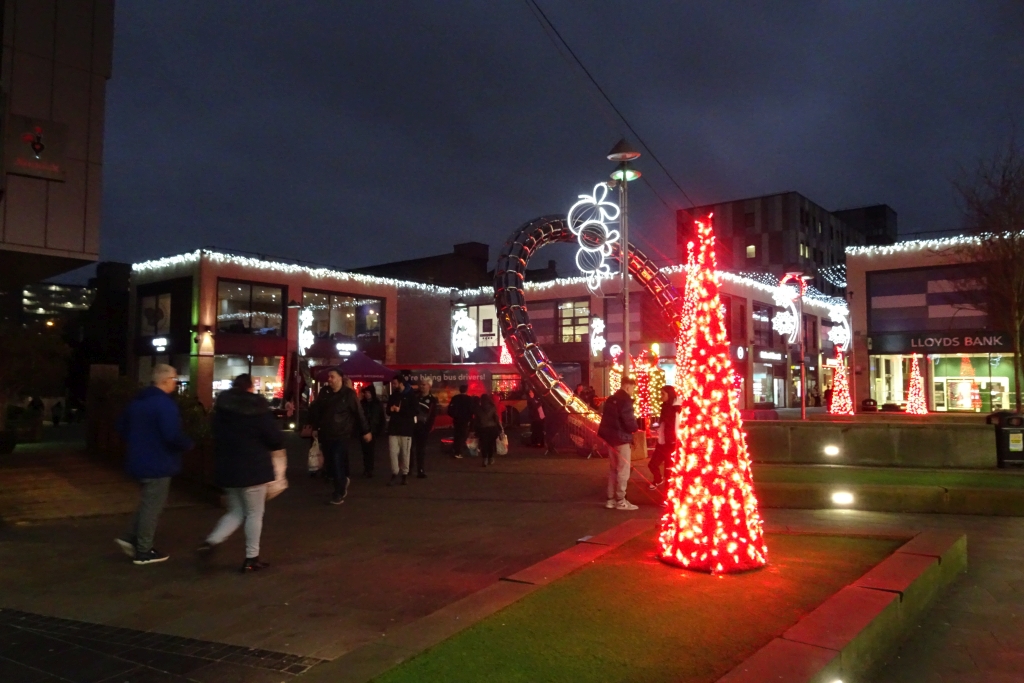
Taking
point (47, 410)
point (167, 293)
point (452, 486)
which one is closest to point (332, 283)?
point (167, 293)

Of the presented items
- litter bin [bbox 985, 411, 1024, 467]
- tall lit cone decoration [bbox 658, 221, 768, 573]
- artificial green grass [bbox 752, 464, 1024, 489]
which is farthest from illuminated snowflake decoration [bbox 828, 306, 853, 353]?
tall lit cone decoration [bbox 658, 221, 768, 573]

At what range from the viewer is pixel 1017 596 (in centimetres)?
604

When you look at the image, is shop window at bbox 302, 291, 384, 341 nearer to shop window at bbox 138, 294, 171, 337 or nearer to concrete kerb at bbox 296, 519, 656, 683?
shop window at bbox 138, 294, 171, 337

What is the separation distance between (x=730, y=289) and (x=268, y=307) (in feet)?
77.7

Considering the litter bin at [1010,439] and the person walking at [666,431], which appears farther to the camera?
the litter bin at [1010,439]

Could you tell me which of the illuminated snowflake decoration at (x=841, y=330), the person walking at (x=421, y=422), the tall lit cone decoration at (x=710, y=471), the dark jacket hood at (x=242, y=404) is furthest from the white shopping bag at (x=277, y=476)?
the illuminated snowflake decoration at (x=841, y=330)

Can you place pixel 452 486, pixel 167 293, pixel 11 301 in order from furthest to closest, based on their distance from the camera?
1. pixel 167 293
2. pixel 11 301
3. pixel 452 486

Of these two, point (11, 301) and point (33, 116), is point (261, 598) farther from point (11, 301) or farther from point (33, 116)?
point (11, 301)

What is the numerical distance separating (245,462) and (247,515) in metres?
0.47

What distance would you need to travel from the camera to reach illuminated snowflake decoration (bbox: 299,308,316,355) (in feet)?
121

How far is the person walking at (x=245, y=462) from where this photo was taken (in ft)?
21.5

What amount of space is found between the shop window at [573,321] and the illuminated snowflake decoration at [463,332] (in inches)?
206

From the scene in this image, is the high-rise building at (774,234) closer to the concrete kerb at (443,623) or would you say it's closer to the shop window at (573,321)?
the shop window at (573,321)

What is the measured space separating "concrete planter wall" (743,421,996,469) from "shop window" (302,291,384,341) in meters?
26.8
